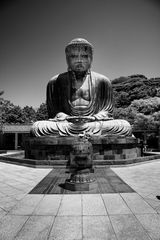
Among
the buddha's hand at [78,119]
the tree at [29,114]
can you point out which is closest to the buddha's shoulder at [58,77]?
the buddha's hand at [78,119]

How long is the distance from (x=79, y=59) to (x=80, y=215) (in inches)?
331

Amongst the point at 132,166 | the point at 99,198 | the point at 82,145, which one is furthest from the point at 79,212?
the point at 132,166

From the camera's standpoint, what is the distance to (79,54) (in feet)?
32.2

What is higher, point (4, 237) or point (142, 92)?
point (142, 92)

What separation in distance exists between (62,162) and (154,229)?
510cm

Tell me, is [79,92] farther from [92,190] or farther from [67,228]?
[67,228]

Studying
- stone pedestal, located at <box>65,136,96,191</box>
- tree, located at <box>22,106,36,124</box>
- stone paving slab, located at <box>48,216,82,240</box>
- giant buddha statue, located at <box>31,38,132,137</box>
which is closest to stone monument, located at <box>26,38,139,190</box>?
giant buddha statue, located at <box>31,38,132,137</box>

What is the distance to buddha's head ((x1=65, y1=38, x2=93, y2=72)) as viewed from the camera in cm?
972

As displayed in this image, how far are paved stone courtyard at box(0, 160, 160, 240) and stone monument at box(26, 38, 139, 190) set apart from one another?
2912 millimetres

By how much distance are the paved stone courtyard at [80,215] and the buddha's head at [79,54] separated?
7272 mm

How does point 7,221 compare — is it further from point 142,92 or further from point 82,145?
point 142,92

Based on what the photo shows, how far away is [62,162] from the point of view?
7.21 meters

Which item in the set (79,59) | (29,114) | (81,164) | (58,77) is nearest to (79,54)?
(79,59)

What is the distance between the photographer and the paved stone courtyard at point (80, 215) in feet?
7.41
